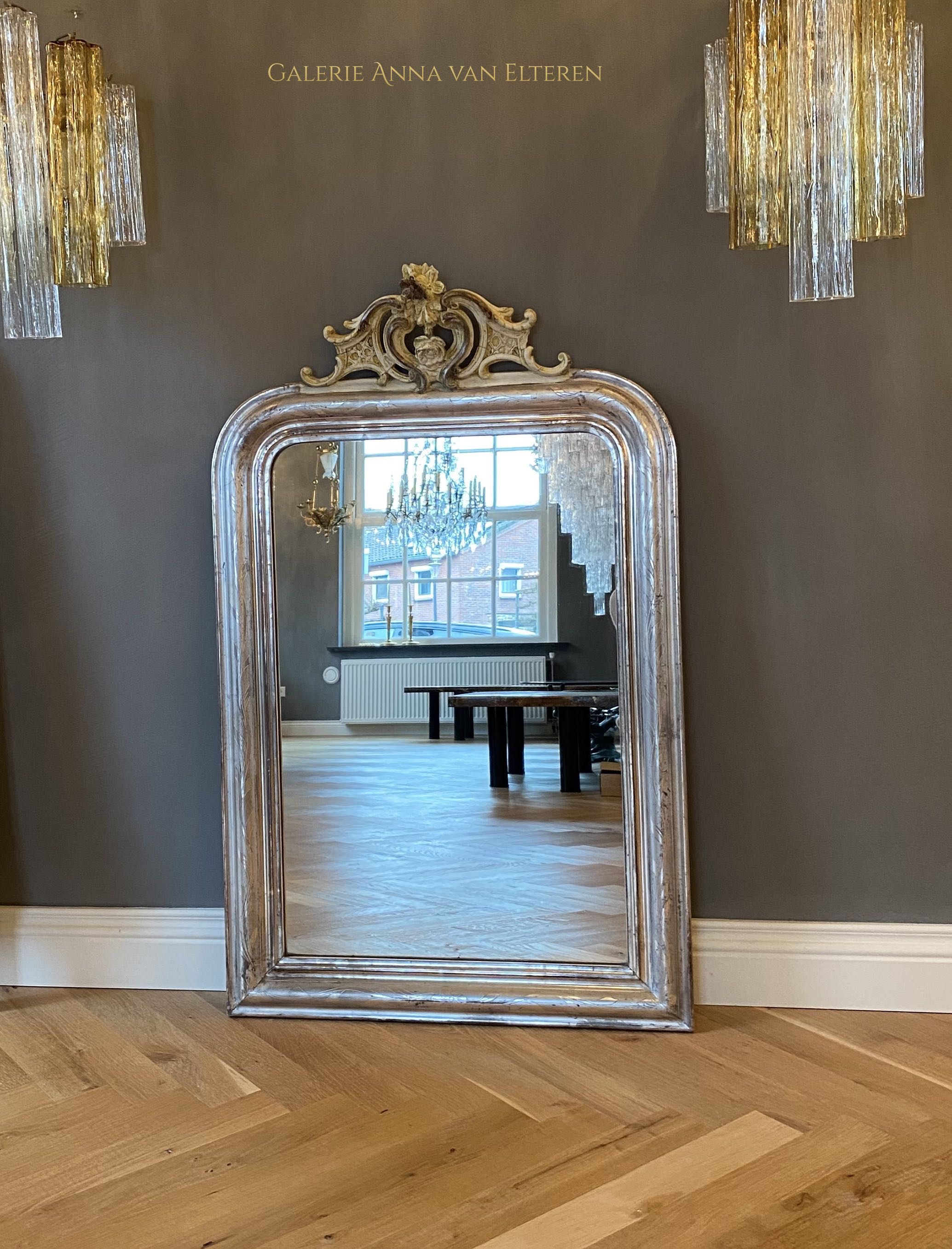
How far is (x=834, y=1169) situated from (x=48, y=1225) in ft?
4.30

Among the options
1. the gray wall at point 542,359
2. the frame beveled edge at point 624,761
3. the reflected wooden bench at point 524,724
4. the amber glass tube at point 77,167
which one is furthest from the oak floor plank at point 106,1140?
the amber glass tube at point 77,167

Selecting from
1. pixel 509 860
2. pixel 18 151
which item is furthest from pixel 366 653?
pixel 18 151

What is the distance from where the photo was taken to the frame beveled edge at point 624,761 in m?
2.62

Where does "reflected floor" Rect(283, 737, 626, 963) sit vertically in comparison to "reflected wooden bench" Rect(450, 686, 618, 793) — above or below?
below

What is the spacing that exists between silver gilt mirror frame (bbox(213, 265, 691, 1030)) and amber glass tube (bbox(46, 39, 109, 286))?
19.6 inches

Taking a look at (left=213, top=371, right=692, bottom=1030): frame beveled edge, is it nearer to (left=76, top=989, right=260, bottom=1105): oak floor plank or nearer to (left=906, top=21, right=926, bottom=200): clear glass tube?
(left=76, top=989, right=260, bottom=1105): oak floor plank

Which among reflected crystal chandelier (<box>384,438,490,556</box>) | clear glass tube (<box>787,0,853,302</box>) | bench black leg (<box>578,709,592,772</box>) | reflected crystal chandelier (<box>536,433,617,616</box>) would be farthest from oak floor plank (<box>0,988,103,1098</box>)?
clear glass tube (<box>787,0,853,302</box>)

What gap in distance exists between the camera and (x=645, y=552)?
104 inches

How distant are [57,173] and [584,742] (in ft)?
5.90

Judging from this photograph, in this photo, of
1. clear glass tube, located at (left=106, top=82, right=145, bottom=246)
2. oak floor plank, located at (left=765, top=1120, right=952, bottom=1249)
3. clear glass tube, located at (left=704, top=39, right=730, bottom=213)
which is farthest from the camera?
clear glass tube, located at (left=106, top=82, right=145, bottom=246)

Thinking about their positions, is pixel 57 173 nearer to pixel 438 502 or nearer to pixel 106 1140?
pixel 438 502

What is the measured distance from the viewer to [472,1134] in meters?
2.05

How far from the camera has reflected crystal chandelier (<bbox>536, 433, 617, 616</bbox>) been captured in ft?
8.77

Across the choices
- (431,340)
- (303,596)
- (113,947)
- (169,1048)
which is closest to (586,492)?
(431,340)
